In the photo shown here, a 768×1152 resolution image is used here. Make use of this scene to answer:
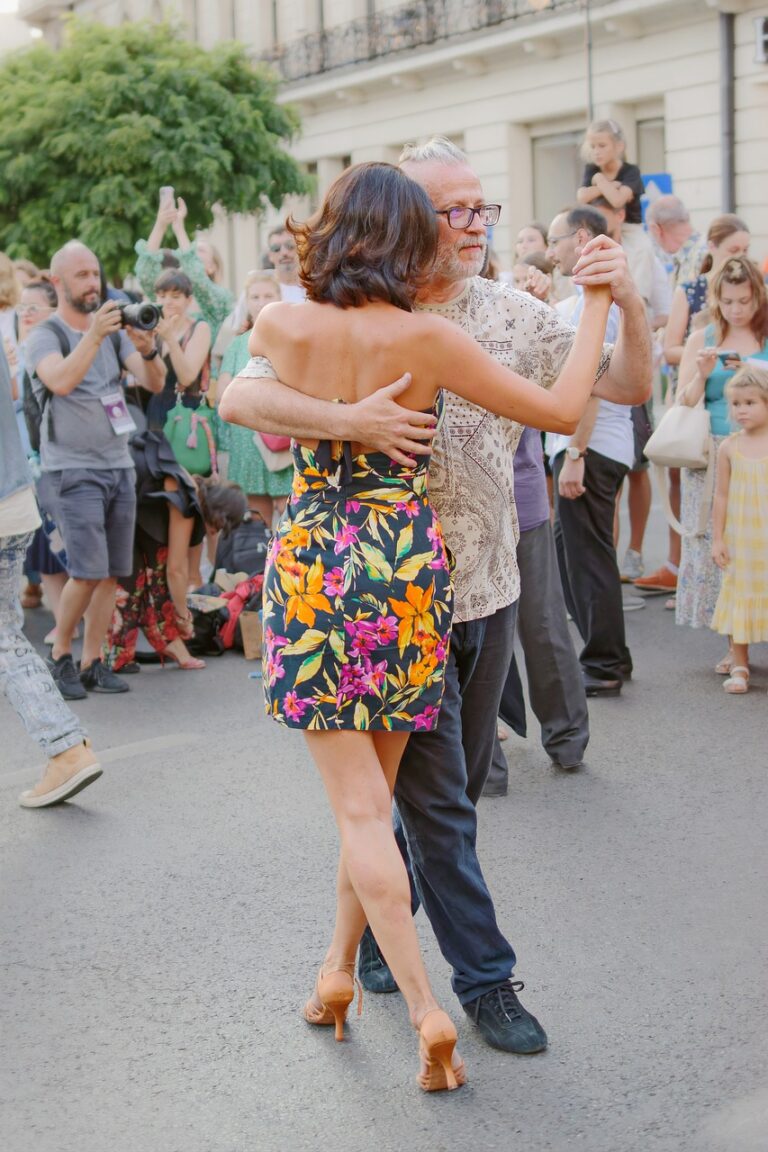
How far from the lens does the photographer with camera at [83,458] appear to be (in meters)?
7.73

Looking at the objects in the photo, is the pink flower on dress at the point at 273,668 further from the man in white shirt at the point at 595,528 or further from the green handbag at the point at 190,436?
the green handbag at the point at 190,436

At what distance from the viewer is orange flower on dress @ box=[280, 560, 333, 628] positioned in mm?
3441

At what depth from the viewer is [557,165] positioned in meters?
26.4

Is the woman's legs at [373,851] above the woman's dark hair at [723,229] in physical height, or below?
below

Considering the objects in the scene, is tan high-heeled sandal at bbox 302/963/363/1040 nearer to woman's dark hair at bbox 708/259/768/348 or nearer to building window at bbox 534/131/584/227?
woman's dark hair at bbox 708/259/768/348

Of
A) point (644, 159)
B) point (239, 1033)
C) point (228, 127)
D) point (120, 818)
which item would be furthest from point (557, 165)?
point (239, 1033)

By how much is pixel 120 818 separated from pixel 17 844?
0.41 metres

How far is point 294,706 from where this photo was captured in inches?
137

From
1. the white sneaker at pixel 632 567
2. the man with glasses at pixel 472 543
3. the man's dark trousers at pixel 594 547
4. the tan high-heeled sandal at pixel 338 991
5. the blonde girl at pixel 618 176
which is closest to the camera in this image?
the man with glasses at pixel 472 543

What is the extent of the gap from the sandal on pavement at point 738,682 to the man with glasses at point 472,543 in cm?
356

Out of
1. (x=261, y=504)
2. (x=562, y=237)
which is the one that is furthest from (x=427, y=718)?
(x=261, y=504)

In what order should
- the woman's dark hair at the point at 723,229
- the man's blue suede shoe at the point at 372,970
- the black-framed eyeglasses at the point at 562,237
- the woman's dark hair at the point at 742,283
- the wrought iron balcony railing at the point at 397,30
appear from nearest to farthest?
the man's blue suede shoe at the point at 372,970, the black-framed eyeglasses at the point at 562,237, the woman's dark hair at the point at 742,283, the woman's dark hair at the point at 723,229, the wrought iron balcony railing at the point at 397,30

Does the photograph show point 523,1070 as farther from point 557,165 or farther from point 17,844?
point 557,165

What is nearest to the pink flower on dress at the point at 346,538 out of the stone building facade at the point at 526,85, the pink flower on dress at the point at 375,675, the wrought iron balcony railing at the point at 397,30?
the pink flower on dress at the point at 375,675
